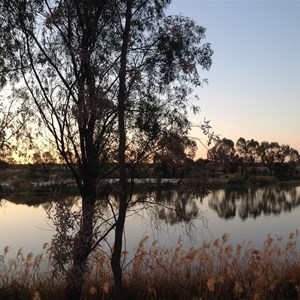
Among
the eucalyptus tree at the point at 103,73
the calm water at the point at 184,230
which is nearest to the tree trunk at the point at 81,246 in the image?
the eucalyptus tree at the point at 103,73

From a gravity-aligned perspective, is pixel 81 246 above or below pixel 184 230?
above

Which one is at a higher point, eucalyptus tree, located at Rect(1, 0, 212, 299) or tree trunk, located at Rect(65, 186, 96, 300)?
eucalyptus tree, located at Rect(1, 0, 212, 299)

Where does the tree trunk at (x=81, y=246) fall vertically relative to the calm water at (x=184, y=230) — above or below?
above

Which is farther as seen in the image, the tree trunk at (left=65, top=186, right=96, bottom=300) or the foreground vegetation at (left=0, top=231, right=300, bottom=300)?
the foreground vegetation at (left=0, top=231, right=300, bottom=300)

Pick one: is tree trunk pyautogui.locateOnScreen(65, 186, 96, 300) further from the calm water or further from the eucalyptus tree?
the calm water

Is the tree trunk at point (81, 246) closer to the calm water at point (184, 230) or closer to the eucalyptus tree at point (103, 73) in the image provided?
the eucalyptus tree at point (103, 73)

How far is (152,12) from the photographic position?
578 cm

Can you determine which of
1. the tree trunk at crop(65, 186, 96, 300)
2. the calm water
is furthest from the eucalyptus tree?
the calm water

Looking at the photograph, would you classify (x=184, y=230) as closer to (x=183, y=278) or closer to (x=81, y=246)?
(x=183, y=278)

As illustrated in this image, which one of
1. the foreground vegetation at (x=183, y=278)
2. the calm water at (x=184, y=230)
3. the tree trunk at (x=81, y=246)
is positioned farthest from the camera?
the calm water at (x=184, y=230)

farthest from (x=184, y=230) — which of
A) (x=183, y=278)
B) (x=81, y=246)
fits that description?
(x=81, y=246)

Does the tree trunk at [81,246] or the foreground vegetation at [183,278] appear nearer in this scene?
the tree trunk at [81,246]

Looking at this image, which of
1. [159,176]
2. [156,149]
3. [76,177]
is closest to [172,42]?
[156,149]

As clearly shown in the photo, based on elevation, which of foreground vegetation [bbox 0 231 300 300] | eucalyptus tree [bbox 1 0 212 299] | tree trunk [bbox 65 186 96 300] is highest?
eucalyptus tree [bbox 1 0 212 299]
